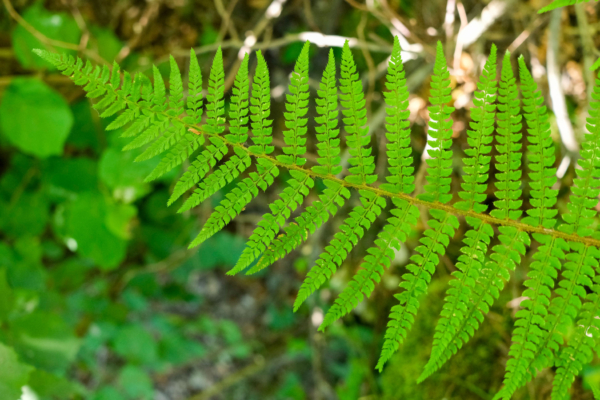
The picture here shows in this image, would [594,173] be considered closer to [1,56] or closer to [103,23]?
[103,23]

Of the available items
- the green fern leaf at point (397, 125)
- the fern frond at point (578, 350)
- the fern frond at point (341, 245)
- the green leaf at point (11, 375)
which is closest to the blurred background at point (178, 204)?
the green leaf at point (11, 375)

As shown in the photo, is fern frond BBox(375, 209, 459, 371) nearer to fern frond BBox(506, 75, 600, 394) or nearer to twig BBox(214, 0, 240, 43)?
fern frond BBox(506, 75, 600, 394)

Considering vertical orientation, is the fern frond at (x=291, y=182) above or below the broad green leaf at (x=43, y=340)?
above

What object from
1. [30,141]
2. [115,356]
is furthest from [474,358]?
[115,356]

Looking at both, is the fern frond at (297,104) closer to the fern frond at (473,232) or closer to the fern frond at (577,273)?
the fern frond at (473,232)

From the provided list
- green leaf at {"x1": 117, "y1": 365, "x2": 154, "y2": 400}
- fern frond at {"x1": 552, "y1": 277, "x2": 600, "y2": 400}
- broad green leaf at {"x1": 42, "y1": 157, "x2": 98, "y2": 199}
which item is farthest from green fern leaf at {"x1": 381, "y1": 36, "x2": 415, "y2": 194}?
green leaf at {"x1": 117, "y1": 365, "x2": 154, "y2": 400}

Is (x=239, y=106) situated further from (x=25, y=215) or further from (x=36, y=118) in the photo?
(x=25, y=215)

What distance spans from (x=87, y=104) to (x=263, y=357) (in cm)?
221

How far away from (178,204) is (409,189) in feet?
5.38

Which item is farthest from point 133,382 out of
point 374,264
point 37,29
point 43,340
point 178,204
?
point 374,264

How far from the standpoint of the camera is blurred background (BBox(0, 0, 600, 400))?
168 cm

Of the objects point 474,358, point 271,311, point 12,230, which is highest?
point 12,230

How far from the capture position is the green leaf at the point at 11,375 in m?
1.24

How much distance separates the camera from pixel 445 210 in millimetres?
1104
